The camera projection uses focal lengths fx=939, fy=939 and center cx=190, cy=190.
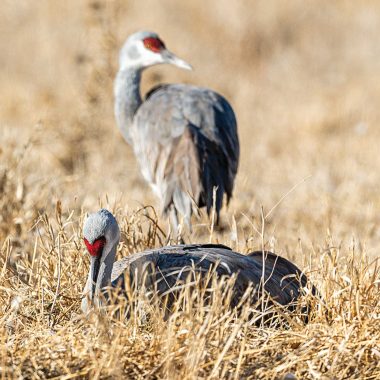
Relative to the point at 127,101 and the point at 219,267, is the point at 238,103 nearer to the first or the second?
the point at 127,101

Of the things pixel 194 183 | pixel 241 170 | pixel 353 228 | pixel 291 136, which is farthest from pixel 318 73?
pixel 194 183

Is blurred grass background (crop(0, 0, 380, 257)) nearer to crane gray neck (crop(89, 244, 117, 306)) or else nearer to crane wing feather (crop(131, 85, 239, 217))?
crane wing feather (crop(131, 85, 239, 217))

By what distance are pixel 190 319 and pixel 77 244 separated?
43.8 inches

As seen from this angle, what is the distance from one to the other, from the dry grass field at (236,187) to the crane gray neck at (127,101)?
0.58 meters

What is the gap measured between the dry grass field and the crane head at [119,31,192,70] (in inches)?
39.4

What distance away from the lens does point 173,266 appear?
3.68 metres

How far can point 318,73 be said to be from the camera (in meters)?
13.2

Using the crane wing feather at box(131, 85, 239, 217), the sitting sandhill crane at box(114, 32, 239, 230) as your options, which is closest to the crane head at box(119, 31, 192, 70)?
the sitting sandhill crane at box(114, 32, 239, 230)

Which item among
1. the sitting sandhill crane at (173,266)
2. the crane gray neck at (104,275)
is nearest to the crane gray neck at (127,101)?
the sitting sandhill crane at (173,266)

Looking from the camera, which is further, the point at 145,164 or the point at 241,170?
the point at 241,170

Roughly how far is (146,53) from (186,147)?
4.70 feet

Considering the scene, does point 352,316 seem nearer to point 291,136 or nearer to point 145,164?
point 145,164

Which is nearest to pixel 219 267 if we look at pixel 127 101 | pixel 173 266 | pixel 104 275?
pixel 173 266

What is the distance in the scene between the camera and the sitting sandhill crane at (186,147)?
5.79 meters
